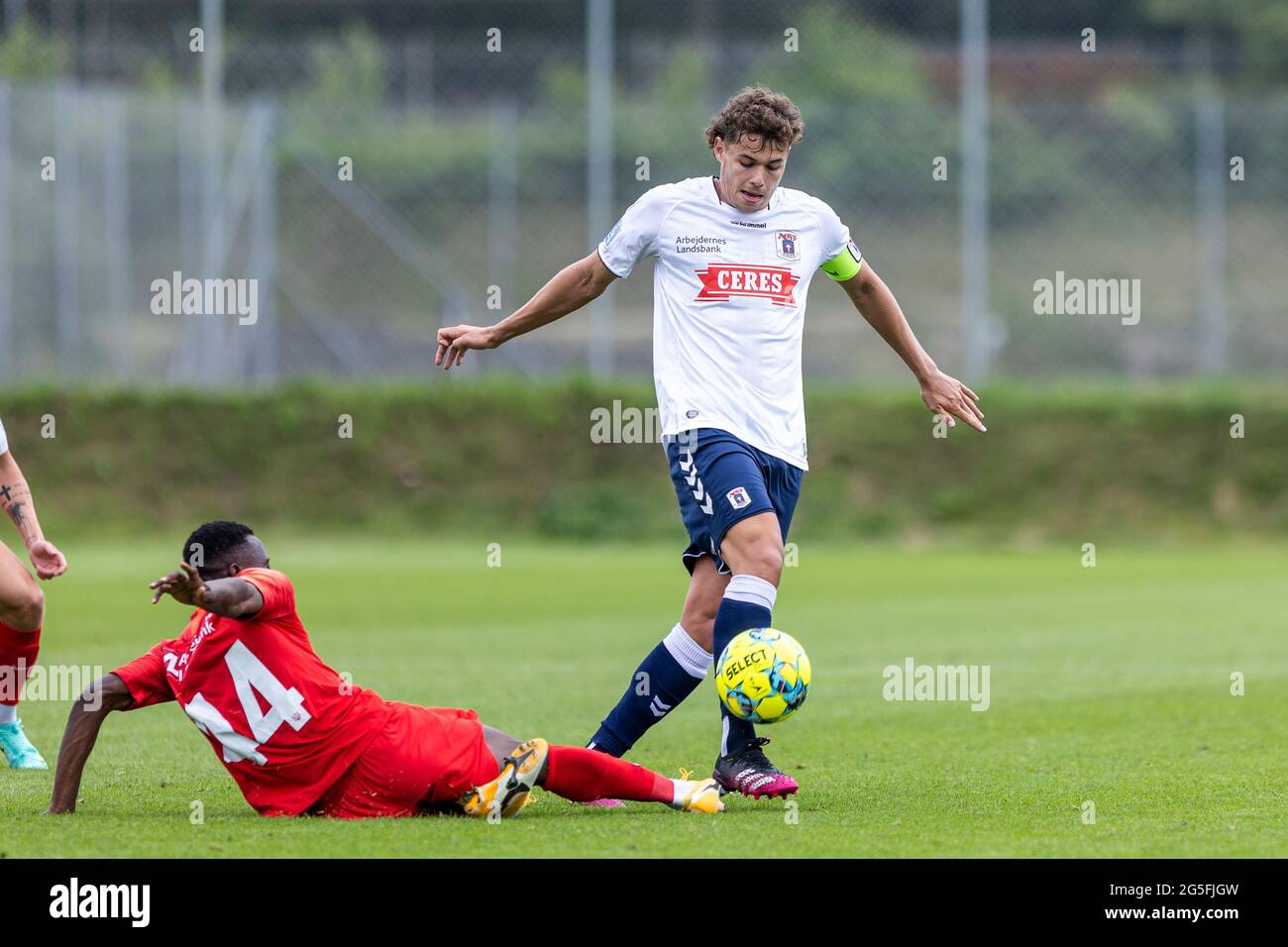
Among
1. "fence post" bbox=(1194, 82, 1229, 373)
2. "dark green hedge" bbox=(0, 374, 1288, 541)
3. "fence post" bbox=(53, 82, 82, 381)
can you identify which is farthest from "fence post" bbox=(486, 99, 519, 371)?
"fence post" bbox=(1194, 82, 1229, 373)

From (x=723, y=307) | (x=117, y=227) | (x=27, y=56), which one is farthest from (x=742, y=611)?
(x=27, y=56)

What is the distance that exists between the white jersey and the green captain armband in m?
0.26

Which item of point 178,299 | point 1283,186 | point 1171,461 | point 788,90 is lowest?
point 1171,461

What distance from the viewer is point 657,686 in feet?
22.8

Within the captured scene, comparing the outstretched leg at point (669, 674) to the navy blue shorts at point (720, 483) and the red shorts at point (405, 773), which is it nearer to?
the navy blue shorts at point (720, 483)

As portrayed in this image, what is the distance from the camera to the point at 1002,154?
26.5 m

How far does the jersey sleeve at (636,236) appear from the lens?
699cm

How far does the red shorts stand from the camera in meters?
6.06

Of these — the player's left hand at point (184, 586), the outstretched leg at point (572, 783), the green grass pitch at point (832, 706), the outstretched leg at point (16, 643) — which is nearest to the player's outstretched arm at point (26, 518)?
the outstretched leg at point (16, 643)

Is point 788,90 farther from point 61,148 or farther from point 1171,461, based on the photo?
point 61,148

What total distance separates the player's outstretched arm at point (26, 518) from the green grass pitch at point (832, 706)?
34.2 inches

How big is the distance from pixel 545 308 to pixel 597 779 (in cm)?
192
